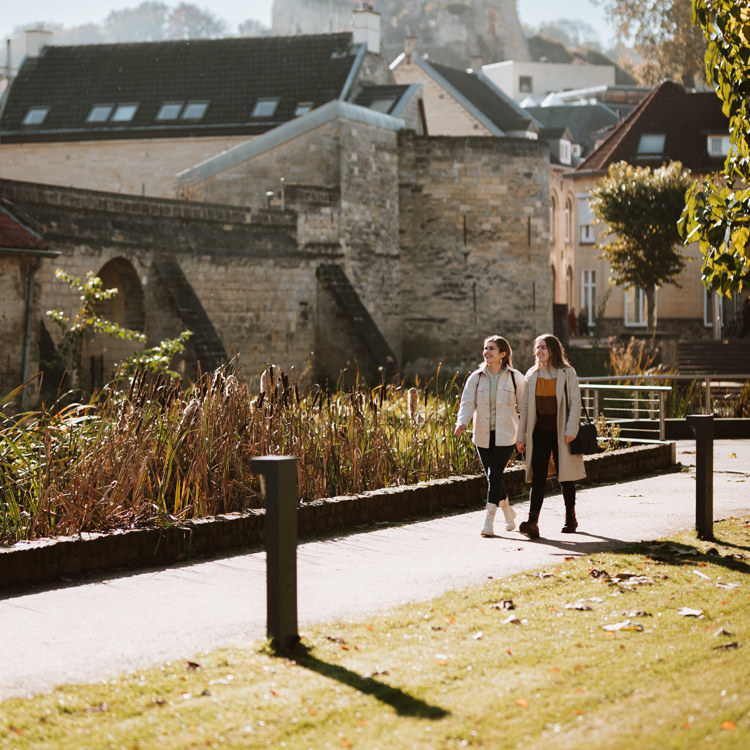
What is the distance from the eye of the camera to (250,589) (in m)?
7.86

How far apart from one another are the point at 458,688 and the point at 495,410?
16.8ft

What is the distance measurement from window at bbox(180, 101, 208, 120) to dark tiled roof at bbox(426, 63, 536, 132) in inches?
535

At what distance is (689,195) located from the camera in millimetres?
9039

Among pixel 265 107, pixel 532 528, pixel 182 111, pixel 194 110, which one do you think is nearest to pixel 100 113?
pixel 182 111

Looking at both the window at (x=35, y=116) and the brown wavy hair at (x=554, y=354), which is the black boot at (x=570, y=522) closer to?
the brown wavy hair at (x=554, y=354)

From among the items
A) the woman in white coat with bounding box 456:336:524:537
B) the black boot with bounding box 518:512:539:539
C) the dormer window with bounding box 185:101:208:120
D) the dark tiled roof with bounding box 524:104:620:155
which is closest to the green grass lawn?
the black boot with bounding box 518:512:539:539

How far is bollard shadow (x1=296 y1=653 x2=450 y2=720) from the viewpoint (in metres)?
5.19

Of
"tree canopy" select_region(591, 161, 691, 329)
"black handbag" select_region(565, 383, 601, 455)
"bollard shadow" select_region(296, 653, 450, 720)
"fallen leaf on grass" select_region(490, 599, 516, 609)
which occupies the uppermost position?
"tree canopy" select_region(591, 161, 691, 329)

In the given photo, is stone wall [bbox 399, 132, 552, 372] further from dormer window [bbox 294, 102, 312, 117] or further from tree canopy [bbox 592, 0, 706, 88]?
tree canopy [bbox 592, 0, 706, 88]

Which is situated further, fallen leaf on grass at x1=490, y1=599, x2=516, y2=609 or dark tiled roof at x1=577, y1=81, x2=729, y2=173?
dark tiled roof at x1=577, y1=81, x2=729, y2=173

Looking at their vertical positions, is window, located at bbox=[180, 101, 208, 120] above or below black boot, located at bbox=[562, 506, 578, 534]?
above

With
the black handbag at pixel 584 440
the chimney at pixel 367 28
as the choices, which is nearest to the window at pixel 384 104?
the chimney at pixel 367 28

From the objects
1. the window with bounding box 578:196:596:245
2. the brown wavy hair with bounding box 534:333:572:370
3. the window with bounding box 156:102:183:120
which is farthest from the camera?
the window with bounding box 578:196:596:245

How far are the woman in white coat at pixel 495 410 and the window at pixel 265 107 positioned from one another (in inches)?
1290
